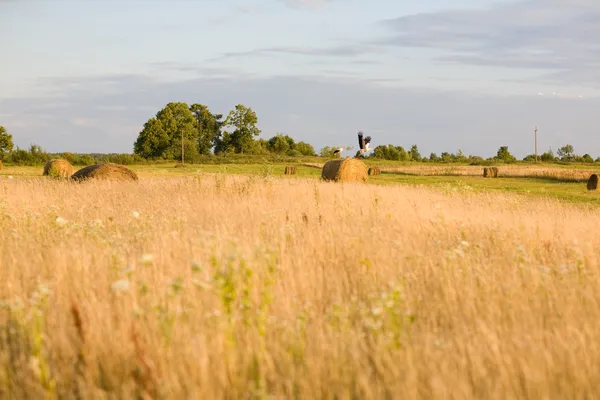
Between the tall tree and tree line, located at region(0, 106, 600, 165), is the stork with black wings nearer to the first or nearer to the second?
tree line, located at region(0, 106, 600, 165)

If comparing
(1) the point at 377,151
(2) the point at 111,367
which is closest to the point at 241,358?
(2) the point at 111,367

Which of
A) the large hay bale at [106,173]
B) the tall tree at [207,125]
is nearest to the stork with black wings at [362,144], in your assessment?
the large hay bale at [106,173]

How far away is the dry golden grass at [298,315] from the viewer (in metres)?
3.79

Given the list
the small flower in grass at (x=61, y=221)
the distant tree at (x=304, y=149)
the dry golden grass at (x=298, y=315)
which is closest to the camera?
the dry golden grass at (x=298, y=315)

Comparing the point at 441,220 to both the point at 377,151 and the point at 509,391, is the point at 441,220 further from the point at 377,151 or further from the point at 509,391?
the point at 377,151

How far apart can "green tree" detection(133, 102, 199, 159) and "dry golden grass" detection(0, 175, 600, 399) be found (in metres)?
78.7

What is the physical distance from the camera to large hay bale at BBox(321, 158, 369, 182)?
99.9 feet

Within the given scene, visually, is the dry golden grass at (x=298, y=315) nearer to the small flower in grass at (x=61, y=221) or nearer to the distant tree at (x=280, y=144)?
the small flower in grass at (x=61, y=221)

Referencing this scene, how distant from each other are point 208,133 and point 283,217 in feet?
301

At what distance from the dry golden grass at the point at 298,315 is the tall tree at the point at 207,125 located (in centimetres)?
9171

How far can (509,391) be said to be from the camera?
3.63 meters

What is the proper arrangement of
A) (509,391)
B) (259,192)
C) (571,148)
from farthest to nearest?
1. (571,148)
2. (259,192)
3. (509,391)

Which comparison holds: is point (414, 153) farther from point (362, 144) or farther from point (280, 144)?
point (362, 144)

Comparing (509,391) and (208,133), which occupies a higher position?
(208,133)
